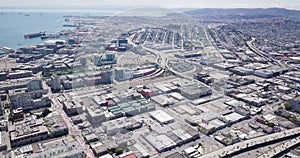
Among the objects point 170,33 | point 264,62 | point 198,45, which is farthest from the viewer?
point 170,33

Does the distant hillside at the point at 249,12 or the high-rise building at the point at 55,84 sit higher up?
the distant hillside at the point at 249,12

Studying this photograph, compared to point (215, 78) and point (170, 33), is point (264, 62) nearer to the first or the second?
point (215, 78)

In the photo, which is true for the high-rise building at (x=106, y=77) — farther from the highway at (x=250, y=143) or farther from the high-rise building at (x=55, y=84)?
the highway at (x=250, y=143)

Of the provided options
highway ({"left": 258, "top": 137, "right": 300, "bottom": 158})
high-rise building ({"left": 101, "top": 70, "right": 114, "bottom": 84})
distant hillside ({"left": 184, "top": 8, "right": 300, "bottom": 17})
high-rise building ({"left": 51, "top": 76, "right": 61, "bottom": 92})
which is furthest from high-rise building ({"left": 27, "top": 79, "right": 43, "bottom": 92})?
distant hillside ({"left": 184, "top": 8, "right": 300, "bottom": 17})

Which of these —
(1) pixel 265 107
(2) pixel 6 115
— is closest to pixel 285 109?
(1) pixel 265 107

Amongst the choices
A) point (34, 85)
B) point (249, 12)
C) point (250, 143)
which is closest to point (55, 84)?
point (34, 85)

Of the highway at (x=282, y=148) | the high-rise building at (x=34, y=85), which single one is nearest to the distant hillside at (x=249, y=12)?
the high-rise building at (x=34, y=85)

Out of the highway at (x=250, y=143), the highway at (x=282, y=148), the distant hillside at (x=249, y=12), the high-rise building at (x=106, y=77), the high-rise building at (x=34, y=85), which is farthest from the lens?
the distant hillside at (x=249, y=12)

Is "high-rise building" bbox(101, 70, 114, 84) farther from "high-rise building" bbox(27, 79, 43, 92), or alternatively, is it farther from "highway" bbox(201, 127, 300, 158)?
"highway" bbox(201, 127, 300, 158)

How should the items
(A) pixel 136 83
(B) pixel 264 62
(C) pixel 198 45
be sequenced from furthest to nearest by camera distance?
1. (C) pixel 198 45
2. (B) pixel 264 62
3. (A) pixel 136 83
